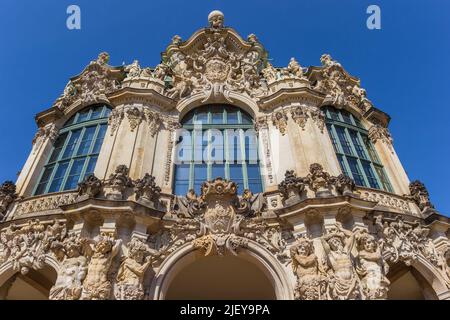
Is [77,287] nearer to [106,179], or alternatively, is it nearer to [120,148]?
[106,179]

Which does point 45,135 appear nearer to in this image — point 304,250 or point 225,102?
point 225,102

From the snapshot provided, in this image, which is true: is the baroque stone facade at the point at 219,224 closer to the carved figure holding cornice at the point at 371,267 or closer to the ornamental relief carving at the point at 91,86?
the carved figure holding cornice at the point at 371,267

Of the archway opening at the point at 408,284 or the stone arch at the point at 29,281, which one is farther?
the archway opening at the point at 408,284

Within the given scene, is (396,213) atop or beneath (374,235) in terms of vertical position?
atop

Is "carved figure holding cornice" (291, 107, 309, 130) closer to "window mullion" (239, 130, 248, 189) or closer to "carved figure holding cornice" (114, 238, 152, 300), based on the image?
"window mullion" (239, 130, 248, 189)

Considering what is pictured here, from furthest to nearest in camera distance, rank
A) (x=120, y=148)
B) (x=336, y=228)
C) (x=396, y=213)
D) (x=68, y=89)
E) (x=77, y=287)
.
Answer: (x=68, y=89) → (x=120, y=148) → (x=396, y=213) → (x=336, y=228) → (x=77, y=287)

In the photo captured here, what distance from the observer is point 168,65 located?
18.0 metres

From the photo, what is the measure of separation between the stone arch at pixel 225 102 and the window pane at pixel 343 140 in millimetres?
3575

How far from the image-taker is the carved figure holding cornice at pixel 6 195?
39.3 feet

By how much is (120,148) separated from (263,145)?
5.22 meters

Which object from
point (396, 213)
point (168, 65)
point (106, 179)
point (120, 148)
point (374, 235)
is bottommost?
point (374, 235)

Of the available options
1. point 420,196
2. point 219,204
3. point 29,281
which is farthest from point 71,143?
point 420,196

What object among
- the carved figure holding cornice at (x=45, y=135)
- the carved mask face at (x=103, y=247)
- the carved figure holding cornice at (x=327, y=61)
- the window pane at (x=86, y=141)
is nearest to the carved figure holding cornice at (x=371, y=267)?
the carved mask face at (x=103, y=247)

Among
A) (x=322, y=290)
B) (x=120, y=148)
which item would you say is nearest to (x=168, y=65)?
(x=120, y=148)
